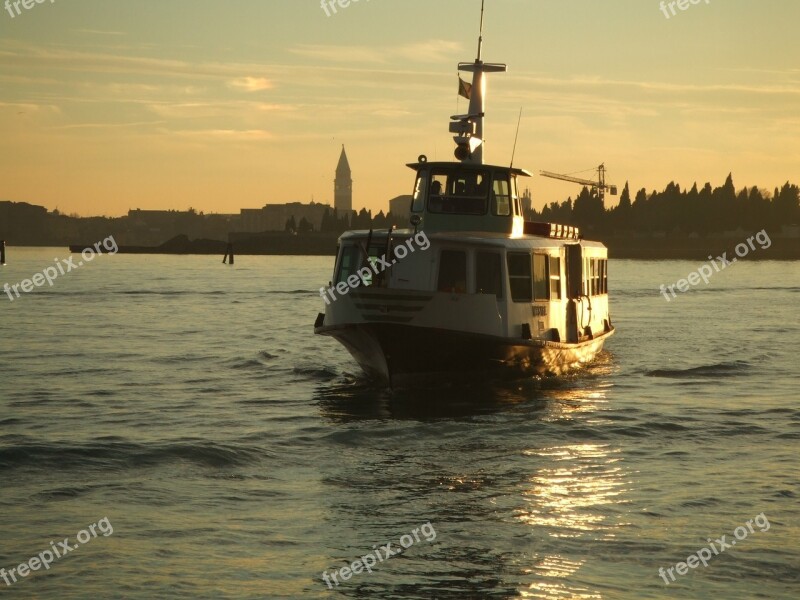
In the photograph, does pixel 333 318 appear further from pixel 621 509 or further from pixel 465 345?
pixel 621 509

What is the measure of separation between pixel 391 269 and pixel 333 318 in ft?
6.44

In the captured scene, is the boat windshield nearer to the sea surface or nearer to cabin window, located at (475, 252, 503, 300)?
cabin window, located at (475, 252, 503, 300)

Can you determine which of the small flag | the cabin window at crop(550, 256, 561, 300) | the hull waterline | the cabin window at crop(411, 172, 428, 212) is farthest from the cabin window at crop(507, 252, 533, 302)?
the small flag

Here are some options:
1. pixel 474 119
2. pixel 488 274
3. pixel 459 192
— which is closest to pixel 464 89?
pixel 474 119

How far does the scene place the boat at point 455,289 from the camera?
26.9m

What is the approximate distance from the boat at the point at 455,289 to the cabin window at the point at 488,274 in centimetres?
2

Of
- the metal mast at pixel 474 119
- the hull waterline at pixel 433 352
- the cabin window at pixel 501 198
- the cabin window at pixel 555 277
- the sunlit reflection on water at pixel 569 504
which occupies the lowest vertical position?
the sunlit reflection on water at pixel 569 504

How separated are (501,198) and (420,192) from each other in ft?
7.10

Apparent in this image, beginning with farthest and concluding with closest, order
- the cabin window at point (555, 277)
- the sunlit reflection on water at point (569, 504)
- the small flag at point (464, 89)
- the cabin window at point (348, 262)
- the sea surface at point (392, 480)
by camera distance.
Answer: the small flag at point (464, 89) → the cabin window at point (555, 277) → the cabin window at point (348, 262) → the sea surface at point (392, 480) → the sunlit reflection on water at point (569, 504)

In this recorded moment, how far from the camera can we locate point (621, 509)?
16938mm

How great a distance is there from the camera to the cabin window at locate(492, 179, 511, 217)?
31.2 metres

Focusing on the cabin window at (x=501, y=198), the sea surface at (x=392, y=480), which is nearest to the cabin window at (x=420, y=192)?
the cabin window at (x=501, y=198)

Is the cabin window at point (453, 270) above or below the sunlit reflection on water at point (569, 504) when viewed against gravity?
above

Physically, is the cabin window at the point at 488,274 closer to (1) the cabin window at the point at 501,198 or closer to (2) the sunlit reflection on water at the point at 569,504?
(1) the cabin window at the point at 501,198
